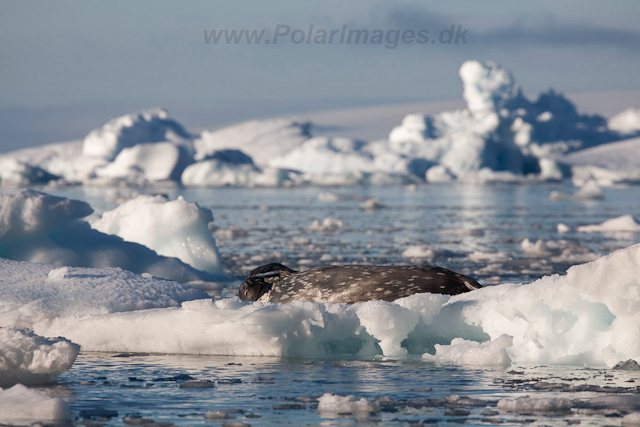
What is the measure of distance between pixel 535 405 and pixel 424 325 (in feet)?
5.09

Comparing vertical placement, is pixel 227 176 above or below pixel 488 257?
above

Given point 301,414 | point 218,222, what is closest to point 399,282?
point 301,414

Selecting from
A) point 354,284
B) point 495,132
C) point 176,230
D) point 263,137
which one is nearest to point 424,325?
point 354,284

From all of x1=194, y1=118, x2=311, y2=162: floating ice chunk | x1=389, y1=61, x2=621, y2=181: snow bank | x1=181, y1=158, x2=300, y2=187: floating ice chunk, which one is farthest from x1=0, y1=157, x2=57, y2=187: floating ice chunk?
x1=194, y1=118, x2=311, y2=162: floating ice chunk

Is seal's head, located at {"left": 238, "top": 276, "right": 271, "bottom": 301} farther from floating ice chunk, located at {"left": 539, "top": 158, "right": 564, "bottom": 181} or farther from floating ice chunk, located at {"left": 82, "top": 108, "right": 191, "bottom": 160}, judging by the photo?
floating ice chunk, located at {"left": 82, "top": 108, "right": 191, "bottom": 160}

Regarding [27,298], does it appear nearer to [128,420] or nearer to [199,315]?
[199,315]

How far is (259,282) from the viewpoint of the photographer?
6.53 m

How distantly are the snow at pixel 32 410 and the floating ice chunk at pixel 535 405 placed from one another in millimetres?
1686

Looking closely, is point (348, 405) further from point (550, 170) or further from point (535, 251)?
point (550, 170)

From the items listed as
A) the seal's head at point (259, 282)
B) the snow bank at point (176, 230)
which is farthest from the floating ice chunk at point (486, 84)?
the seal's head at point (259, 282)

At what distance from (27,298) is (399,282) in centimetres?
258

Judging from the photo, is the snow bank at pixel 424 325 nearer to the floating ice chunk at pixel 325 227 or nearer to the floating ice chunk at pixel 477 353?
the floating ice chunk at pixel 477 353

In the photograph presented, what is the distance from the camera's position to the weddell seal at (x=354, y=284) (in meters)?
6.05

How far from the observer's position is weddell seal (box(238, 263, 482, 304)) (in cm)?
605
